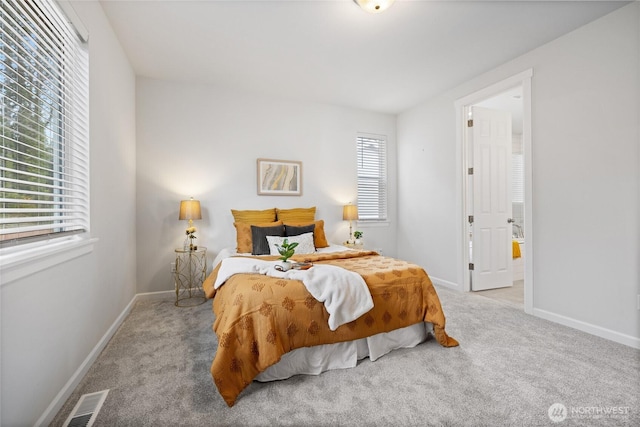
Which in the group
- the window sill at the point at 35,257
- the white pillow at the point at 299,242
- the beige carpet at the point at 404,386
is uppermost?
the window sill at the point at 35,257

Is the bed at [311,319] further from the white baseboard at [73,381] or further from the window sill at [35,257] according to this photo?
the window sill at [35,257]

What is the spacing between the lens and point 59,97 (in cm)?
179

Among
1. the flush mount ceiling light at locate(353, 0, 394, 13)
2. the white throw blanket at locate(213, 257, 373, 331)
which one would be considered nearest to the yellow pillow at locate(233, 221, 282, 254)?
the white throw blanket at locate(213, 257, 373, 331)

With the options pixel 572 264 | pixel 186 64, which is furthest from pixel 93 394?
pixel 572 264

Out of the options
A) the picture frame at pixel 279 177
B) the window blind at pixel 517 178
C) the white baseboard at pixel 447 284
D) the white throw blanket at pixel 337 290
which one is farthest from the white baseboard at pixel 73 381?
the window blind at pixel 517 178

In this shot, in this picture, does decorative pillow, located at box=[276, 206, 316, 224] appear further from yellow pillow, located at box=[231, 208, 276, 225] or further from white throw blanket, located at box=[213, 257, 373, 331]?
white throw blanket, located at box=[213, 257, 373, 331]

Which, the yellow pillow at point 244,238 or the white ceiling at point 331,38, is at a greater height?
the white ceiling at point 331,38

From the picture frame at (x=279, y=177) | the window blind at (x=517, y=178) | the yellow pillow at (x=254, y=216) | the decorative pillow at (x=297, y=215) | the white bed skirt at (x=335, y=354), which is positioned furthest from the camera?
the window blind at (x=517, y=178)

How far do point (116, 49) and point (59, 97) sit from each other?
131 cm

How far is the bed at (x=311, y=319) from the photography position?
1.72 metres

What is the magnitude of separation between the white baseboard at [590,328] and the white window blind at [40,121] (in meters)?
4.02

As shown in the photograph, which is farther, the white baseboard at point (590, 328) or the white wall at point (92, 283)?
the white baseboard at point (590, 328)

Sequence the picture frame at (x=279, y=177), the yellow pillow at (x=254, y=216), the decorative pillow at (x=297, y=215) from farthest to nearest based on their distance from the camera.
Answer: the picture frame at (x=279, y=177)
the decorative pillow at (x=297, y=215)
the yellow pillow at (x=254, y=216)

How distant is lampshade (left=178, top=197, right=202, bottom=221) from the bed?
132 centimetres
